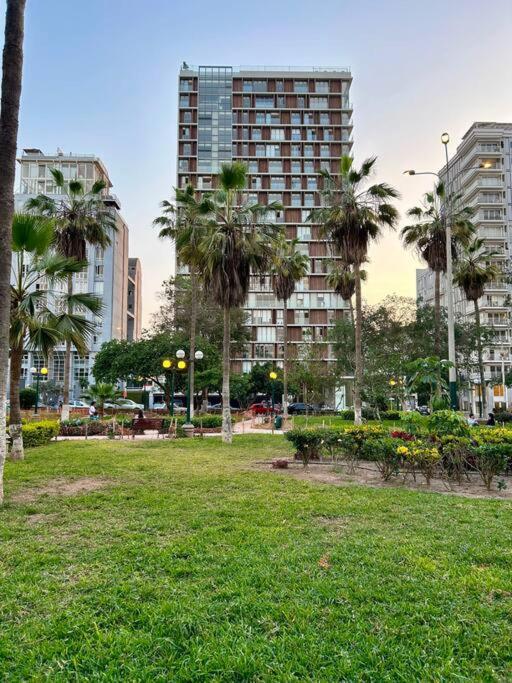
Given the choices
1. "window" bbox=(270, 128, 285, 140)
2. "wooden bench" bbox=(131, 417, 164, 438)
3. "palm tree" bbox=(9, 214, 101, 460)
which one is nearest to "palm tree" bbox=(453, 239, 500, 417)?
"wooden bench" bbox=(131, 417, 164, 438)

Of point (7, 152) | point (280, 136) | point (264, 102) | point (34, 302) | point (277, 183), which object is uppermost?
point (264, 102)

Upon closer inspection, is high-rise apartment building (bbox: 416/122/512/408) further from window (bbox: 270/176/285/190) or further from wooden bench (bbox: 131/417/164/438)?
wooden bench (bbox: 131/417/164/438)

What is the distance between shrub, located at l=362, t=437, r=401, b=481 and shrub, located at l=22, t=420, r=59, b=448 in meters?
12.1

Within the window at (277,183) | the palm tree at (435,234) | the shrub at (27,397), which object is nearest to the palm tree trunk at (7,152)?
the palm tree at (435,234)

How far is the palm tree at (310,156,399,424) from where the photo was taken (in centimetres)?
2028

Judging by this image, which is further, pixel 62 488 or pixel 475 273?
pixel 475 273

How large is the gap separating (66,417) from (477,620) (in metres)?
22.3

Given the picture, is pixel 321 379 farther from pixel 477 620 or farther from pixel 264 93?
pixel 264 93

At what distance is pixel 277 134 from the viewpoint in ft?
227

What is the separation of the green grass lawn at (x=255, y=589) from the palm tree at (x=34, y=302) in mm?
5202

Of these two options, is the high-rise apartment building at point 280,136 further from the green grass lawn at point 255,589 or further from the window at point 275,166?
the green grass lawn at point 255,589

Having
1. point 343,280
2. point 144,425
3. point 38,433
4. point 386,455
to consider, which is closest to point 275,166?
point 343,280

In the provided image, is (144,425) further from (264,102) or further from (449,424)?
(264,102)

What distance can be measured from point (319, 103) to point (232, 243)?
63140mm
